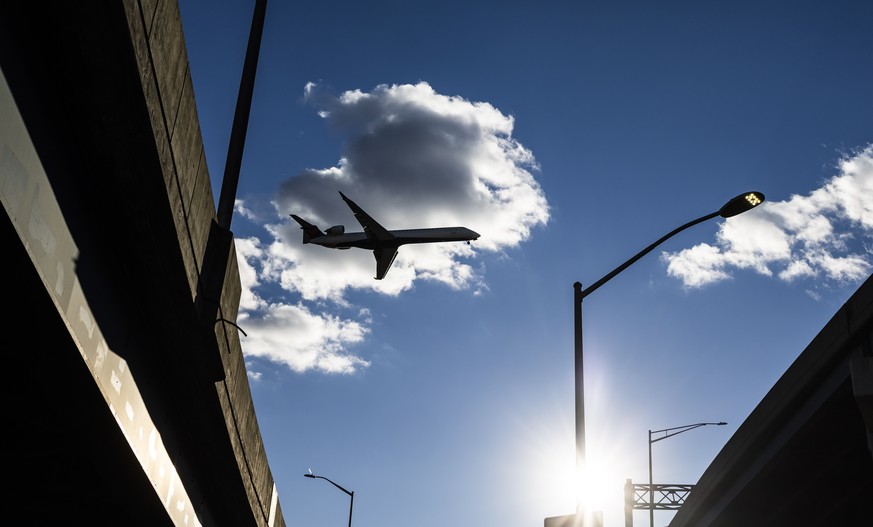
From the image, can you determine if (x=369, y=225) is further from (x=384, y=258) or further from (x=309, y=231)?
(x=309, y=231)

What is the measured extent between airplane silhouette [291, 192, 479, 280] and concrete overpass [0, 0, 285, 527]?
43.9 metres

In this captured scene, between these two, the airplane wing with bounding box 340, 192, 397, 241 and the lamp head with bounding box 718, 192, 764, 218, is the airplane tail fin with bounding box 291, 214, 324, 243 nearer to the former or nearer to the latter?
the airplane wing with bounding box 340, 192, 397, 241

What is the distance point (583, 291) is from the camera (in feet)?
63.5

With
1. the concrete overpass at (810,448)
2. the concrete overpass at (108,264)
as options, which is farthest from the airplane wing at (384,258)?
the concrete overpass at (108,264)

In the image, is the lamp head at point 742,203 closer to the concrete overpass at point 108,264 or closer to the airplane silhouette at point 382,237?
the concrete overpass at point 108,264

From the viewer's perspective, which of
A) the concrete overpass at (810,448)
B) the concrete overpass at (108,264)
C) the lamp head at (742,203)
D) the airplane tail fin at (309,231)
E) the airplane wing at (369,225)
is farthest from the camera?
the airplane tail fin at (309,231)

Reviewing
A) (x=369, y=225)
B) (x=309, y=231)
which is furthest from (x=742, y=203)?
(x=309, y=231)

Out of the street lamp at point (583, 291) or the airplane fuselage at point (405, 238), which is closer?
the street lamp at point (583, 291)

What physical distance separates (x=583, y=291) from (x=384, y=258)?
42.6 meters

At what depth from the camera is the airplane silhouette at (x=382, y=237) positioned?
6044 cm

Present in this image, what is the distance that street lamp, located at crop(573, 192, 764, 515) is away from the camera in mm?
17734

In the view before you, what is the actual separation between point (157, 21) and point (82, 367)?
12.7ft

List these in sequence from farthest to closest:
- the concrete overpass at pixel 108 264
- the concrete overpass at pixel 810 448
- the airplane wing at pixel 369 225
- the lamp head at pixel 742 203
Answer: the airplane wing at pixel 369 225 < the lamp head at pixel 742 203 < the concrete overpass at pixel 810 448 < the concrete overpass at pixel 108 264

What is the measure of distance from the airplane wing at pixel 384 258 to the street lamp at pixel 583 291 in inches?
1663
